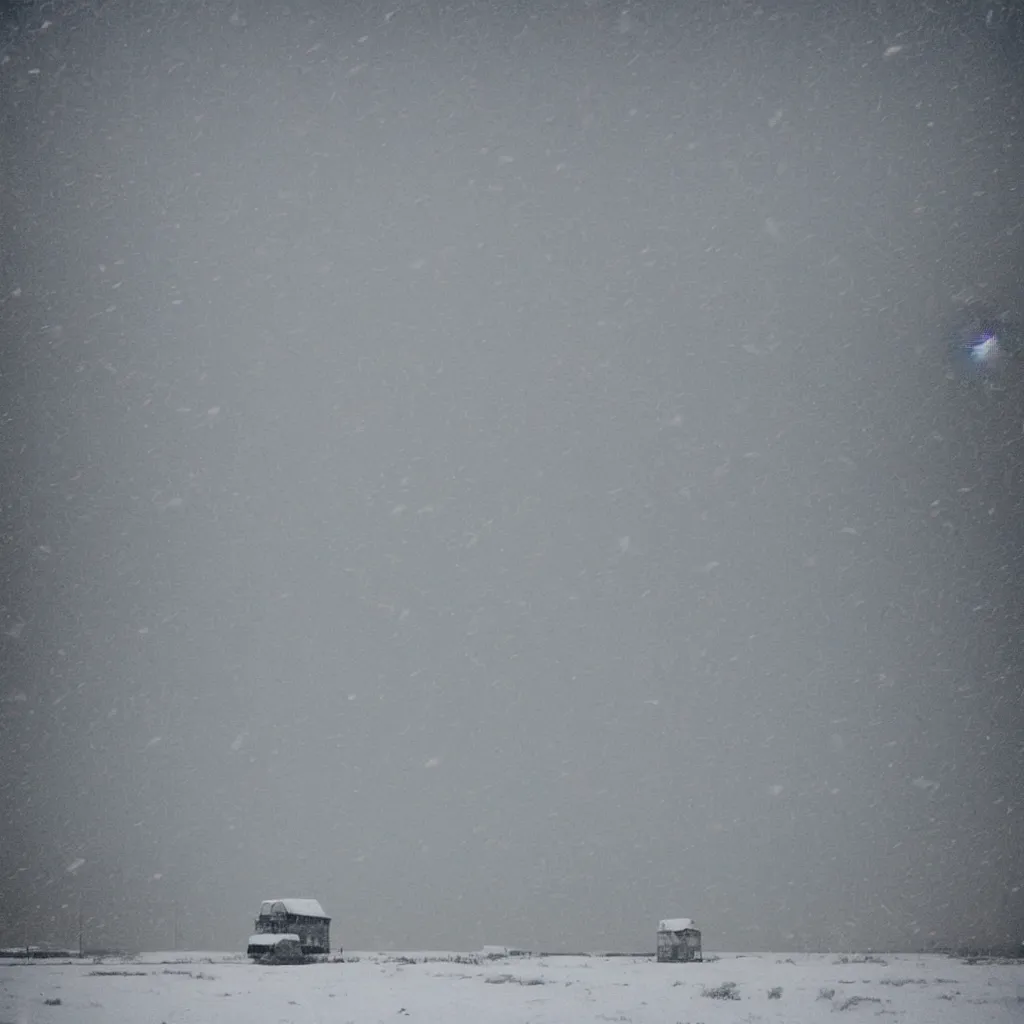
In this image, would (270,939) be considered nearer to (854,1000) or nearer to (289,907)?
(289,907)

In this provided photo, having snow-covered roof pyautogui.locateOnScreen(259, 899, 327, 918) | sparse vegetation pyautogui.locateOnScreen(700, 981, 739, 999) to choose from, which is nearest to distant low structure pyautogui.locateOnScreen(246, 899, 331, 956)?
snow-covered roof pyautogui.locateOnScreen(259, 899, 327, 918)

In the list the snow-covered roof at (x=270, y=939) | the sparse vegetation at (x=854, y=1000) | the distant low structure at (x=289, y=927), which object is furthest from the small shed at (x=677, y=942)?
the sparse vegetation at (x=854, y=1000)

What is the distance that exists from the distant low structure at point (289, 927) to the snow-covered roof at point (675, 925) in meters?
12.8

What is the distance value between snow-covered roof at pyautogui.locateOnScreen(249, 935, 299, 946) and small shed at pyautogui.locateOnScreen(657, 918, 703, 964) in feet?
45.5

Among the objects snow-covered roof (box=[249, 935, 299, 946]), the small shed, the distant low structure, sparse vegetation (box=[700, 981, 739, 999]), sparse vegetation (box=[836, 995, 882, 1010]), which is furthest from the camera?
the small shed

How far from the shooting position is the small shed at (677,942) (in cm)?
3381

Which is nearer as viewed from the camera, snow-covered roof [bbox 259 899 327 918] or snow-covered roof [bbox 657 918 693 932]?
snow-covered roof [bbox 259 899 327 918]

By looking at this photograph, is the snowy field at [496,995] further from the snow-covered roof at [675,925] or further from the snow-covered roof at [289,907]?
the snow-covered roof at [675,925]

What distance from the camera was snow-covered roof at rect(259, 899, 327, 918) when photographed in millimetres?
30516

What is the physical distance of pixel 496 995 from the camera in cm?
1938

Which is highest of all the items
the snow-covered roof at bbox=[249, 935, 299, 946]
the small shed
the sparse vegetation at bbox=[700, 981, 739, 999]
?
the sparse vegetation at bbox=[700, 981, 739, 999]

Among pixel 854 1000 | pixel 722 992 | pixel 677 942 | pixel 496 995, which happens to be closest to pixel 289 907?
pixel 496 995

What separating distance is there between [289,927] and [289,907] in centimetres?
63

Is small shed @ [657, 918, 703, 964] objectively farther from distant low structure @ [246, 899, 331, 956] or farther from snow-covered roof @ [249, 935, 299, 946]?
snow-covered roof @ [249, 935, 299, 946]
